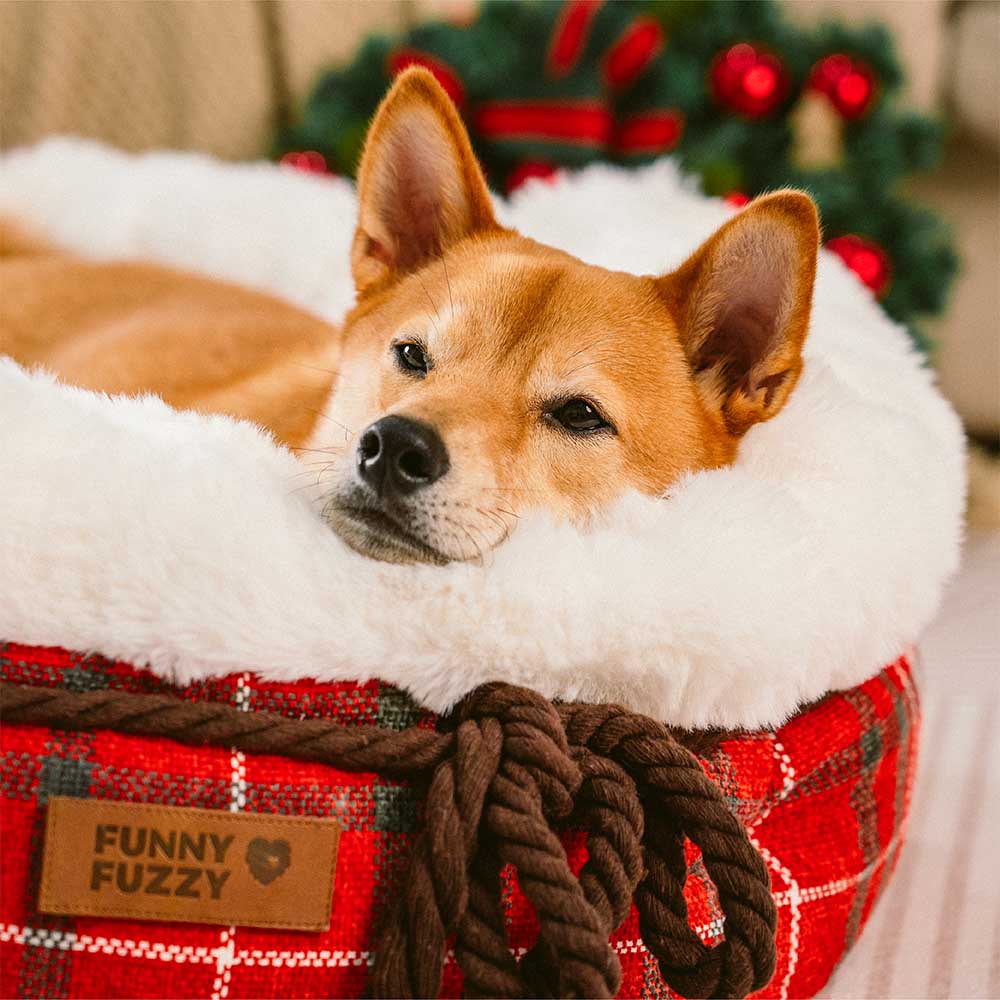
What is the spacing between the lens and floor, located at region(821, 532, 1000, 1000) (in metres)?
1.00

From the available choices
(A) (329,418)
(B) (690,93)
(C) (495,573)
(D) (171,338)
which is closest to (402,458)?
(C) (495,573)

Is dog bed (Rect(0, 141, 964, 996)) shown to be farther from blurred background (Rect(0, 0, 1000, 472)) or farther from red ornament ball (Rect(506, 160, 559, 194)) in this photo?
blurred background (Rect(0, 0, 1000, 472))

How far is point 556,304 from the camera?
103 centimetres

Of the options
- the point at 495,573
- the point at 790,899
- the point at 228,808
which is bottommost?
the point at 790,899

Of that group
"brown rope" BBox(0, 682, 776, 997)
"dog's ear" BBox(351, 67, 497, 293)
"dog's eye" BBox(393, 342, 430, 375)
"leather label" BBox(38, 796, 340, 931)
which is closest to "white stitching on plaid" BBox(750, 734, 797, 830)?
"brown rope" BBox(0, 682, 776, 997)

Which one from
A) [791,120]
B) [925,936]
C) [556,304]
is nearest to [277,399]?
[556,304]

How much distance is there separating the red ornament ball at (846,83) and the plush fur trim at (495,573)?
110 cm

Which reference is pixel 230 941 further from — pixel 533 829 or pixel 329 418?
pixel 329 418

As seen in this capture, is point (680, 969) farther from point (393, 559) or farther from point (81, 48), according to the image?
point (81, 48)

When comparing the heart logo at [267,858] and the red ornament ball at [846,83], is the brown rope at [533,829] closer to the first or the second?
the heart logo at [267,858]

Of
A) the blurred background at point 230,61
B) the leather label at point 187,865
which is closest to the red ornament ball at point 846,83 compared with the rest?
the blurred background at point 230,61

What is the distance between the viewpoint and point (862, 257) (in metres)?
1.91

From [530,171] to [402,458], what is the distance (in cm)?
121

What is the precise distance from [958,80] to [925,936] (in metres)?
1.82
